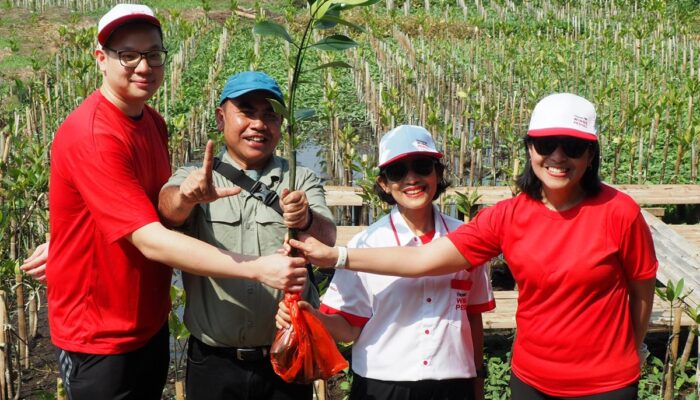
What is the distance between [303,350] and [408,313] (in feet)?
1.35

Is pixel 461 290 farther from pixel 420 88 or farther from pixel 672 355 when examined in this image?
pixel 420 88

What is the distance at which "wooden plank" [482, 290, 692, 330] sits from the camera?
4527 millimetres

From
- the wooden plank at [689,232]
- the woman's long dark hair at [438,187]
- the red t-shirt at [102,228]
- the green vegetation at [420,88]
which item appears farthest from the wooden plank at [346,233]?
the red t-shirt at [102,228]

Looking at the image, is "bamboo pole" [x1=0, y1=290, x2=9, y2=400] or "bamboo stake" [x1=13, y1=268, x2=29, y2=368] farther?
"bamboo stake" [x1=13, y1=268, x2=29, y2=368]

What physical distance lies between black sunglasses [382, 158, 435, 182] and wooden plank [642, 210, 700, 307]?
2571 mm

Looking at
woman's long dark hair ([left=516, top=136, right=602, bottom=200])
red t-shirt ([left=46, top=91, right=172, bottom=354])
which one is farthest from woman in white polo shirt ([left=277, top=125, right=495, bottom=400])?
red t-shirt ([left=46, top=91, right=172, bottom=354])

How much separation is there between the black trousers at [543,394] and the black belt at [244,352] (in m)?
0.81

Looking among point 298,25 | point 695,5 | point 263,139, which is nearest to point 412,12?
point 298,25

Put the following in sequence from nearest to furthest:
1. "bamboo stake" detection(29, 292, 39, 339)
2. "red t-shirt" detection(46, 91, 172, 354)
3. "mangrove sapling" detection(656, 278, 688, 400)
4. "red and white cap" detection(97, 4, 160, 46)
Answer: "red t-shirt" detection(46, 91, 172, 354)
"red and white cap" detection(97, 4, 160, 46)
"mangrove sapling" detection(656, 278, 688, 400)
"bamboo stake" detection(29, 292, 39, 339)

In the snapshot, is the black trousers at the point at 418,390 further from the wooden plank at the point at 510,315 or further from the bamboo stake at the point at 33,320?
the bamboo stake at the point at 33,320

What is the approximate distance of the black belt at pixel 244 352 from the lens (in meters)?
2.48

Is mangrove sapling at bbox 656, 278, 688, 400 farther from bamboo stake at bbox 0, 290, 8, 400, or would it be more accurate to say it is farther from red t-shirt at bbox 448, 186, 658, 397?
bamboo stake at bbox 0, 290, 8, 400

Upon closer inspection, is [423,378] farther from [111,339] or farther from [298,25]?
[298,25]

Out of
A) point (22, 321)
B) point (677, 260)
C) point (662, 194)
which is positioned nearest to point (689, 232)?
point (662, 194)
